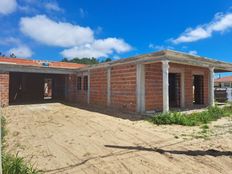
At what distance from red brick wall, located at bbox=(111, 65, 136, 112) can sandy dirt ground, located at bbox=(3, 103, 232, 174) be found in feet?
11.2

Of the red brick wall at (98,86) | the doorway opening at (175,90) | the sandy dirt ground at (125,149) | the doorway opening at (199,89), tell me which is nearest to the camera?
the sandy dirt ground at (125,149)

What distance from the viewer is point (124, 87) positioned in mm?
10922

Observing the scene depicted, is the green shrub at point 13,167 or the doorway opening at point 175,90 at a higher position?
the doorway opening at point 175,90

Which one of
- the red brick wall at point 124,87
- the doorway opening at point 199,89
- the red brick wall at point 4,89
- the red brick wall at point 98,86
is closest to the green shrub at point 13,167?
the red brick wall at point 124,87

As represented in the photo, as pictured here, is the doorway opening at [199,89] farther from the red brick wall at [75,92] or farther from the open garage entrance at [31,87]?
the open garage entrance at [31,87]

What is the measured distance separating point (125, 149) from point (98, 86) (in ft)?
29.5

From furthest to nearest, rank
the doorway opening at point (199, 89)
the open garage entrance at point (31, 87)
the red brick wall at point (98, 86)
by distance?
the open garage entrance at point (31, 87) → the doorway opening at point (199, 89) → the red brick wall at point (98, 86)

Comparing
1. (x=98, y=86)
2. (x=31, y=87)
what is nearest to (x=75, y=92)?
(x=98, y=86)

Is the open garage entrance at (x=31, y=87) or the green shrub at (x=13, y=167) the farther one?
the open garage entrance at (x=31, y=87)

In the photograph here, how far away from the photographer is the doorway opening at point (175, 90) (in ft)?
39.9

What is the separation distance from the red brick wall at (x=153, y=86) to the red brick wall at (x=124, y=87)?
0.65m

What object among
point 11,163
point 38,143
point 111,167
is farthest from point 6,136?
point 111,167

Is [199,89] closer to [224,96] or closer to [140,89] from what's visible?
[224,96]

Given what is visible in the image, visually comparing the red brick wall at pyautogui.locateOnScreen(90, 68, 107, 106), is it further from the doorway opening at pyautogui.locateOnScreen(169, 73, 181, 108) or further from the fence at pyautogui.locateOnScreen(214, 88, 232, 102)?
the fence at pyautogui.locateOnScreen(214, 88, 232, 102)
